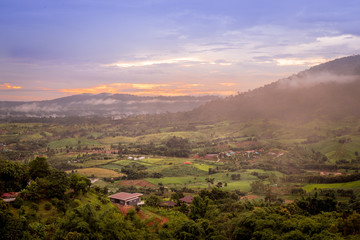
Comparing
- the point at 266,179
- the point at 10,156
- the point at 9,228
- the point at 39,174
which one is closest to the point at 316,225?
the point at 9,228

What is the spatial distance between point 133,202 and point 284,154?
195ft

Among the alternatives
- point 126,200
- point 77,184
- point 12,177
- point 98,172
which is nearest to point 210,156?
point 98,172

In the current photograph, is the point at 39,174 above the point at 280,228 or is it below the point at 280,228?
above

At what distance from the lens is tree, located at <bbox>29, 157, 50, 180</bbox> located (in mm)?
29453

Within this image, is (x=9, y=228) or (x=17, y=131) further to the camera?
(x=17, y=131)

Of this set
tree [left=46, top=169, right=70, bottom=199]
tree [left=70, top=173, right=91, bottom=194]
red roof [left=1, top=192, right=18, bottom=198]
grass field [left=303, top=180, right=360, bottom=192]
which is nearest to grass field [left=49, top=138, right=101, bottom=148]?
grass field [left=303, top=180, right=360, bottom=192]

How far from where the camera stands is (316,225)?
21.7 meters

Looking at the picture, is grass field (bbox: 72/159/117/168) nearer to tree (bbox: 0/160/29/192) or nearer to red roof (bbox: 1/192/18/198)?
tree (bbox: 0/160/29/192)

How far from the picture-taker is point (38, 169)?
2953 cm

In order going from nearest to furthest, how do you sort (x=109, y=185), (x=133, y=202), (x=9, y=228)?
(x=9, y=228)
(x=133, y=202)
(x=109, y=185)

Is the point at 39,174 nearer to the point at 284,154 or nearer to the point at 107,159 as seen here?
the point at 107,159

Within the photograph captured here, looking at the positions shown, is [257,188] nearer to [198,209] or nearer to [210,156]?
[198,209]

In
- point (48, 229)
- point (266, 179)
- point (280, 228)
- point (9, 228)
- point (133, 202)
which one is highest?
point (9, 228)

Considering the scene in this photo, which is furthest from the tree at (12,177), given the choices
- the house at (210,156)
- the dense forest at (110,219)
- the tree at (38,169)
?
the house at (210,156)
